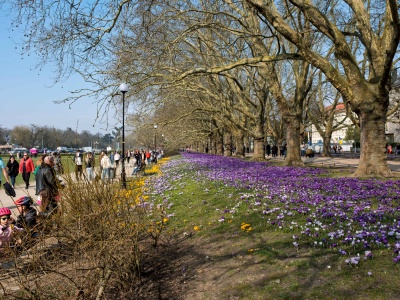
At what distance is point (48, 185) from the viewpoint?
749 centimetres

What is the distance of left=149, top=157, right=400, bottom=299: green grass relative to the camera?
3.49m

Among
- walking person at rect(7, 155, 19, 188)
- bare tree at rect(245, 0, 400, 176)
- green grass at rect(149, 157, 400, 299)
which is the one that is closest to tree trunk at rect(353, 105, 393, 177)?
bare tree at rect(245, 0, 400, 176)

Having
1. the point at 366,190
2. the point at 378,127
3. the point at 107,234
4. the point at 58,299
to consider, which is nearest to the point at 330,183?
the point at 366,190

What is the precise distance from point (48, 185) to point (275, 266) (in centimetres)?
525

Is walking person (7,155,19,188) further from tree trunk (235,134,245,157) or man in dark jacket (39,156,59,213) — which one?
tree trunk (235,134,245,157)

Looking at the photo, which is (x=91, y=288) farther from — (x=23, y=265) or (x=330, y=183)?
(x=330, y=183)

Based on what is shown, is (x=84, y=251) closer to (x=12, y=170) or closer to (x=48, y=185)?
(x=48, y=185)

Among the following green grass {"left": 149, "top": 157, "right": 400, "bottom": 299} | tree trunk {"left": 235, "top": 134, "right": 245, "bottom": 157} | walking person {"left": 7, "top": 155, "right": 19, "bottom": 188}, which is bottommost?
green grass {"left": 149, "top": 157, "right": 400, "bottom": 299}

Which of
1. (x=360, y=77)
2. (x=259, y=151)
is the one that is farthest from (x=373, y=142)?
(x=259, y=151)

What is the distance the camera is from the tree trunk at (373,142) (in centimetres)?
1070

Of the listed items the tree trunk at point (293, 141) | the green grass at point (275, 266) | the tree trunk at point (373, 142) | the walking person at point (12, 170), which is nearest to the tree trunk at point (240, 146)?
the tree trunk at point (293, 141)

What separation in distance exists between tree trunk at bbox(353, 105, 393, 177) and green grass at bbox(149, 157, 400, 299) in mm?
6116

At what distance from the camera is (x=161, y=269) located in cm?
534

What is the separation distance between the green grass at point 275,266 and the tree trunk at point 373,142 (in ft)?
20.1
